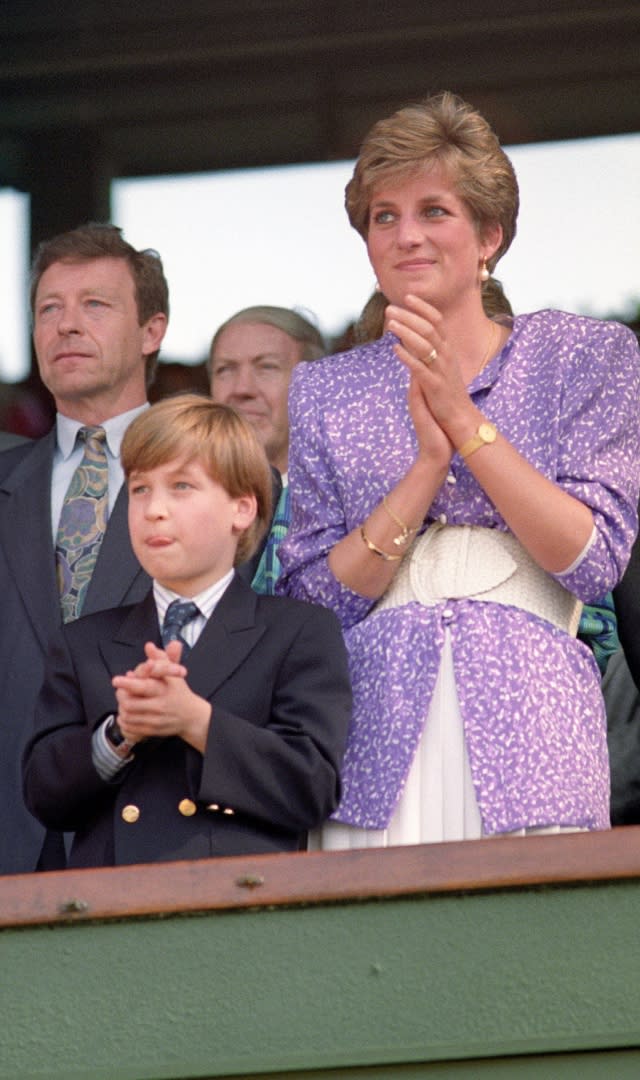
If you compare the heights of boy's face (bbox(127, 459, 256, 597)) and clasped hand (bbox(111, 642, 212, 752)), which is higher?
boy's face (bbox(127, 459, 256, 597))

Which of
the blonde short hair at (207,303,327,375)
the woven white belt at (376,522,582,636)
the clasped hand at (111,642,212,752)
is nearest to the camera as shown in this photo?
the clasped hand at (111,642,212,752)

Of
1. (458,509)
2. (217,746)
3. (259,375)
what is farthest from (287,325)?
(217,746)

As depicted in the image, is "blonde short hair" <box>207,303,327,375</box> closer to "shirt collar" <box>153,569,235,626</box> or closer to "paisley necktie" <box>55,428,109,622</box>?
"paisley necktie" <box>55,428,109,622</box>

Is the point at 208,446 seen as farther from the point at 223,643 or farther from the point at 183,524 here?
the point at 223,643

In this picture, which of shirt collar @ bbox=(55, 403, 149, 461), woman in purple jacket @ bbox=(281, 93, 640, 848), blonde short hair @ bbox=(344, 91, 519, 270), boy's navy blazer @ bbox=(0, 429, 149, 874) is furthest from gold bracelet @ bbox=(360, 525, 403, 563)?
shirt collar @ bbox=(55, 403, 149, 461)

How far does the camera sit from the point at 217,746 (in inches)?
121

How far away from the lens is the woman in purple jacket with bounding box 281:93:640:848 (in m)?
3.22

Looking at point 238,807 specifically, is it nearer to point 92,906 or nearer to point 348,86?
point 92,906

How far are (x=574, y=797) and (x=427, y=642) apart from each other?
31cm

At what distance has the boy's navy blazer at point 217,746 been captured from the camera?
312 centimetres

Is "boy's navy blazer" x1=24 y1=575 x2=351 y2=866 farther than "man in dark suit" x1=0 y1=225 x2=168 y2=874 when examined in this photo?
No

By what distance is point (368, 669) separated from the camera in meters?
3.33

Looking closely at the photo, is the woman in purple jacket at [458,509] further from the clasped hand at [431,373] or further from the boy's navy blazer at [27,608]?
the boy's navy blazer at [27,608]

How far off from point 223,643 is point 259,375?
5.70 feet
